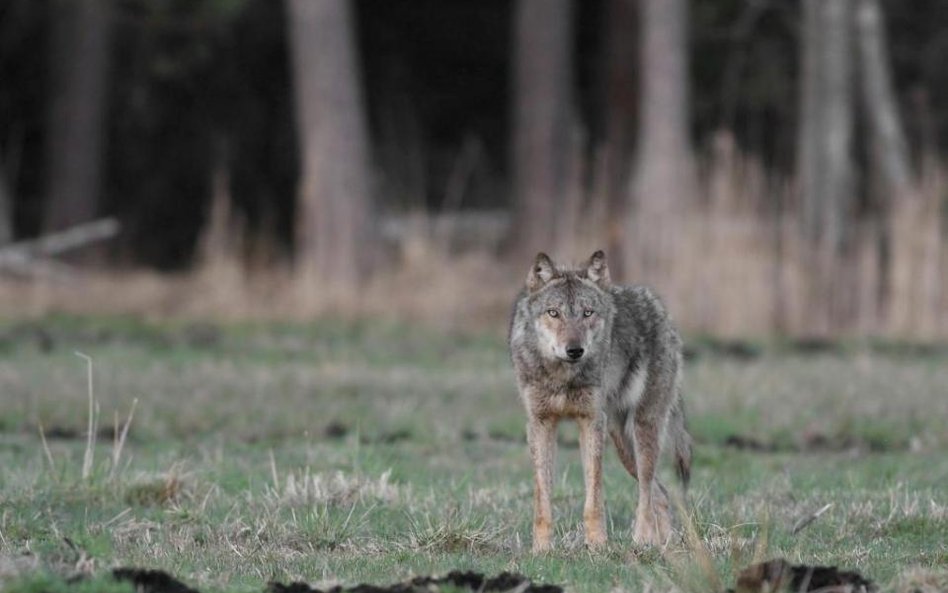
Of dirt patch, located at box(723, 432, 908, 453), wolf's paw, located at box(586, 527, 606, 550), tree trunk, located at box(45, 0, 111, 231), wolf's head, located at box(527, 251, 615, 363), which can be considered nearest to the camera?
wolf's paw, located at box(586, 527, 606, 550)

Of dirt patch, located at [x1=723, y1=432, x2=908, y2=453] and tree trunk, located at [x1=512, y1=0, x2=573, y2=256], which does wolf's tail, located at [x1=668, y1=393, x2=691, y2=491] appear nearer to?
dirt patch, located at [x1=723, y1=432, x2=908, y2=453]

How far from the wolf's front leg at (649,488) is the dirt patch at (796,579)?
194 cm

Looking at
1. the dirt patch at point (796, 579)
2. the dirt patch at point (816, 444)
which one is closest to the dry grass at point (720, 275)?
the dirt patch at point (816, 444)

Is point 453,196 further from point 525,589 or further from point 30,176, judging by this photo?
point 525,589

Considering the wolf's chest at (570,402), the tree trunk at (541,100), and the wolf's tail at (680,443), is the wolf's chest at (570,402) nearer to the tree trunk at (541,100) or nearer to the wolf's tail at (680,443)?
the wolf's tail at (680,443)

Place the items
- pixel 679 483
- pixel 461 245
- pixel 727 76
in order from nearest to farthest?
1. pixel 679 483
2. pixel 461 245
3. pixel 727 76

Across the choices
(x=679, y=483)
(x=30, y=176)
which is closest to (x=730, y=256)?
(x=679, y=483)

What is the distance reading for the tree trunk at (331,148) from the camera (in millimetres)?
23172

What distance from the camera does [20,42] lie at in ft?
107

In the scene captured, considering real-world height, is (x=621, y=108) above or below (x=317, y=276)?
above

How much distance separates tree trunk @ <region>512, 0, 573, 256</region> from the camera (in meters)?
26.4

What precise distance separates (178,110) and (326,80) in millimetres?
11525

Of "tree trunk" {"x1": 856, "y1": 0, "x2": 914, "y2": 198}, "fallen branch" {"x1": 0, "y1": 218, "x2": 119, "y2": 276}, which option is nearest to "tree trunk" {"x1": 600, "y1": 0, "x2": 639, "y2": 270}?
"tree trunk" {"x1": 856, "y1": 0, "x2": 914, "y2": 198}

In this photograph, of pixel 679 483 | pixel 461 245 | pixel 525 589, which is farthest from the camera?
pixel 461 245
